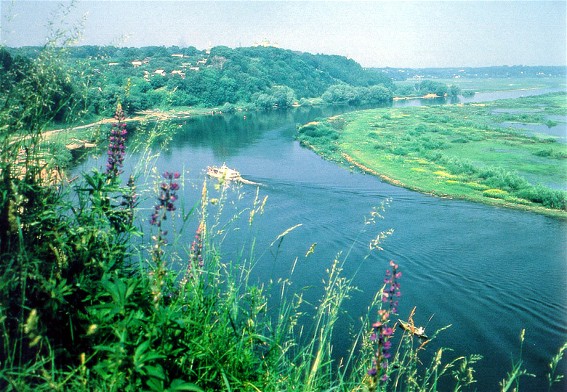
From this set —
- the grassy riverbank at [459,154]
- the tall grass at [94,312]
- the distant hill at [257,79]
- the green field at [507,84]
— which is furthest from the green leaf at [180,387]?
the green field at [507,84]

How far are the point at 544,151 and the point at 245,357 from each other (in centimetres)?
3882

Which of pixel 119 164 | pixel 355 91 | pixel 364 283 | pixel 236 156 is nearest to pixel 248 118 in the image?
pixel 236 156

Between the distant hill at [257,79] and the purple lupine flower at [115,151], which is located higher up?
the distant hill at [257,79]

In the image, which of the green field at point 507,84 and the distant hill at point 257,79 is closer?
the distant hill at point 257,79

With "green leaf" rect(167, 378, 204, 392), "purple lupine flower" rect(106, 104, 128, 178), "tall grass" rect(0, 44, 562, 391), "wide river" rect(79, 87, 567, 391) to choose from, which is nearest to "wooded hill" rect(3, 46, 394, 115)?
"wide river" rect(79, 87, 567, 391)

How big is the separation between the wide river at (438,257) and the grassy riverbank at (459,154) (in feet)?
6.79

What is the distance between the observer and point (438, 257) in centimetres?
1702

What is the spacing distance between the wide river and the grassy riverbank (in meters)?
2.07

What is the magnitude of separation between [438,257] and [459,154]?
2130cm

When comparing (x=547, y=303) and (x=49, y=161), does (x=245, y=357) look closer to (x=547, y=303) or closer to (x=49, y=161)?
(x=49, y=161)

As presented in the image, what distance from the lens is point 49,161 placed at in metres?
2.87

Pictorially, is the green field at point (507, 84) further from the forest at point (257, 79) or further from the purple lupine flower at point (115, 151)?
the purple lupine flower at point (115, 151)

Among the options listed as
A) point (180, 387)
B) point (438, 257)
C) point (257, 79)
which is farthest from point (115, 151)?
point (257, 79)

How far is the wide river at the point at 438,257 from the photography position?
12312mm
